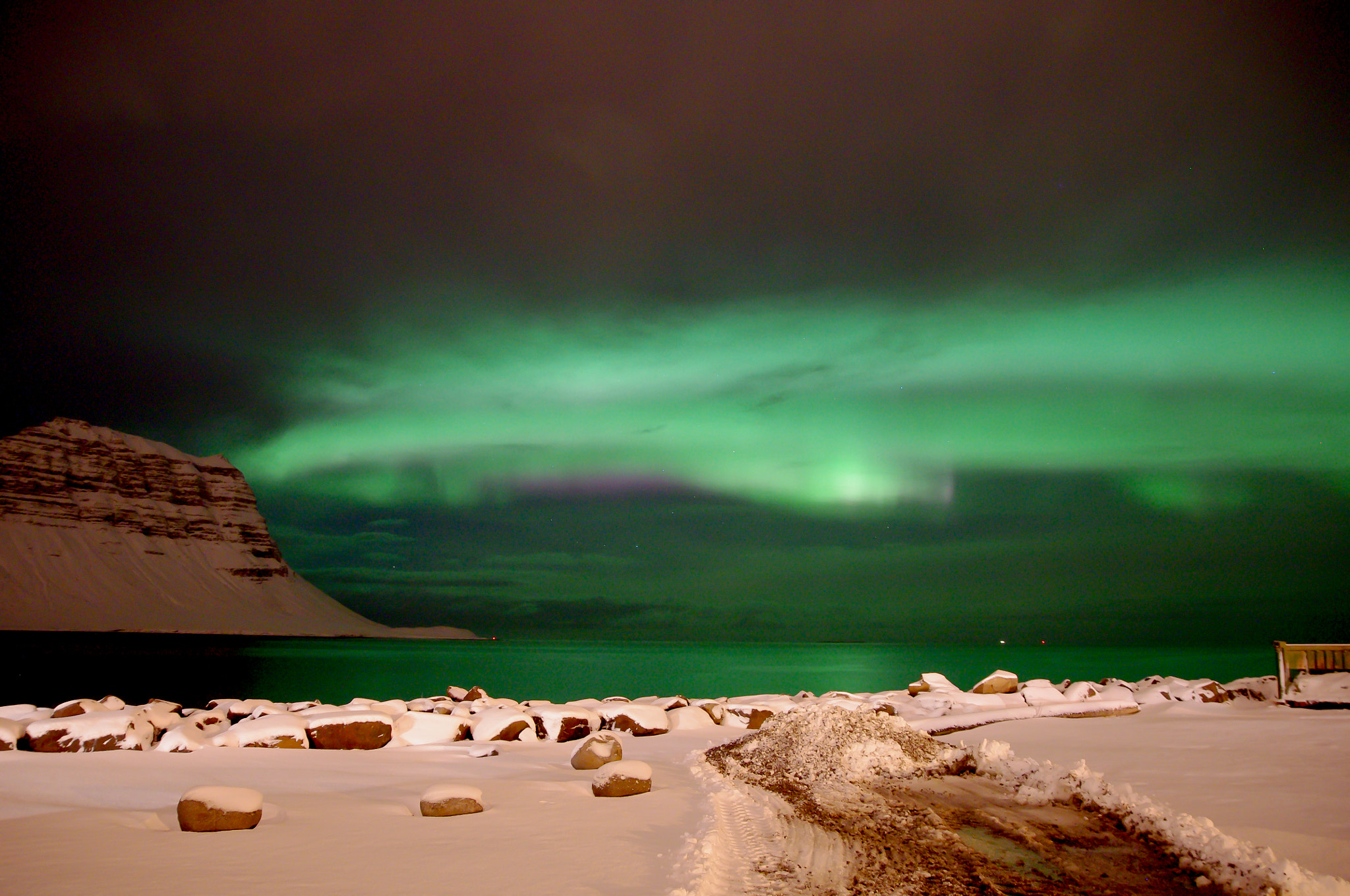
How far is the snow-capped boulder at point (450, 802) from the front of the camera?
7527mm

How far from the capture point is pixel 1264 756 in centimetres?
929

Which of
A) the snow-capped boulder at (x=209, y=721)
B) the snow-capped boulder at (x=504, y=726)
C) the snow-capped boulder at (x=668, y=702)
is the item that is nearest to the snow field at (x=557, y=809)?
the snow-capped boulder at (x=209, y=721)

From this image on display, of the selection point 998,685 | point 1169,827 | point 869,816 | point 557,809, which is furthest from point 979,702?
point 557,809

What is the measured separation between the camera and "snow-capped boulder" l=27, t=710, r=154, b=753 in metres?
11.9

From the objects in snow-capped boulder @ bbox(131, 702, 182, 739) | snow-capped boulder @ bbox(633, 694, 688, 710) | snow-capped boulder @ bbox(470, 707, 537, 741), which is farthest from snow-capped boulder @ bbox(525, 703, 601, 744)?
snow-capped boulder @ bbox(131, 702, 182, 739)

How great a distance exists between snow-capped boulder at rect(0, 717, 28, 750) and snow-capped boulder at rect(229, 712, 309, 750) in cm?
295

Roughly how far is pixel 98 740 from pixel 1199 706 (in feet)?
66.1

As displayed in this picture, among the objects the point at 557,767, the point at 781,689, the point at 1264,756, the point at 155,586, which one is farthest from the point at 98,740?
the point at 155,586

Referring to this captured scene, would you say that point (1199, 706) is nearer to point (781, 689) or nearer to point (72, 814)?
point (72, 814)

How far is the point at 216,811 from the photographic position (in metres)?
6.44

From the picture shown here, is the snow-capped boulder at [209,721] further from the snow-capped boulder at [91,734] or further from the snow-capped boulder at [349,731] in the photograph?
the snow-capped boulder at [349,731]

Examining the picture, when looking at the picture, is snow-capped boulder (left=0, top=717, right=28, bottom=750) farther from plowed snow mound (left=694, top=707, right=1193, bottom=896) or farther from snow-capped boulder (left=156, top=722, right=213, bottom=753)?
plowed snow mound (left=694, top=707, right=1193, bottom=896)

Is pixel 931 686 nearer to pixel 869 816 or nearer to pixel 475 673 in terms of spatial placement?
pixel 869 816

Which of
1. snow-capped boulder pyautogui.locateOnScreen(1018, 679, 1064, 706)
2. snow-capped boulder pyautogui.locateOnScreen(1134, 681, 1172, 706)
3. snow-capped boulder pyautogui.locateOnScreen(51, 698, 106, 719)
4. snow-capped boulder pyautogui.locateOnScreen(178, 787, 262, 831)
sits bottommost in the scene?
snow-capped boulder pyautogui.locateOnScreen(1134, 681, 1172, 706)
